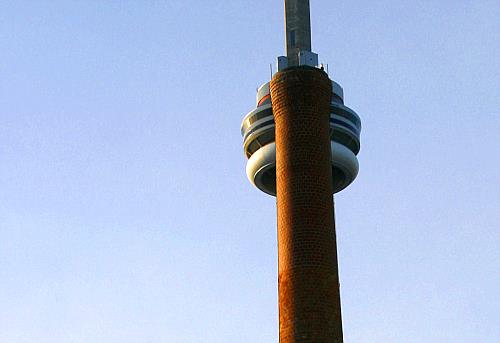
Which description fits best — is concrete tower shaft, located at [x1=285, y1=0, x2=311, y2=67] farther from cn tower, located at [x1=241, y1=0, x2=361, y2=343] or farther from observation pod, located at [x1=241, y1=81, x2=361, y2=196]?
observation pod, located at [x1=241, y1=81, x2=361, y2=196]

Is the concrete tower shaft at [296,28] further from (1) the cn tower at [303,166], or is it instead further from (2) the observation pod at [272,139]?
(2) the observation pod at [272,139]

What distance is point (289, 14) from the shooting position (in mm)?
65375

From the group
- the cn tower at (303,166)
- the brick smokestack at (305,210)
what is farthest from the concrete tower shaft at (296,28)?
the brick smokestack at (305,210)

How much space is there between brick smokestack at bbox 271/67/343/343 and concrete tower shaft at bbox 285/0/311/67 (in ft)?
13.0

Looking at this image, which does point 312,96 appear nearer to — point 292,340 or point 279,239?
point 279,239

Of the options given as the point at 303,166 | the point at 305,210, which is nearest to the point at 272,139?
the point at 303,166

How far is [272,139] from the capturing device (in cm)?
6294

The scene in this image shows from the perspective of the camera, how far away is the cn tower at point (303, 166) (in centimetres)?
5231

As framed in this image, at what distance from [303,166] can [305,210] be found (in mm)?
3169

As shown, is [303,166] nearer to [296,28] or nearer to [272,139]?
[272,139]

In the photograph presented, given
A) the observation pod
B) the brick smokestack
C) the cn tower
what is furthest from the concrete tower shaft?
the brick smokestack

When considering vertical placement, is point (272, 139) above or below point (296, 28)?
below

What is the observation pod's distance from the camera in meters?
62.6

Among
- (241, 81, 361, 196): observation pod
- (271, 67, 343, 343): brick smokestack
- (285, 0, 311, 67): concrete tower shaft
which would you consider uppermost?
(285, 0, 311, 67): concrete tower shaft
